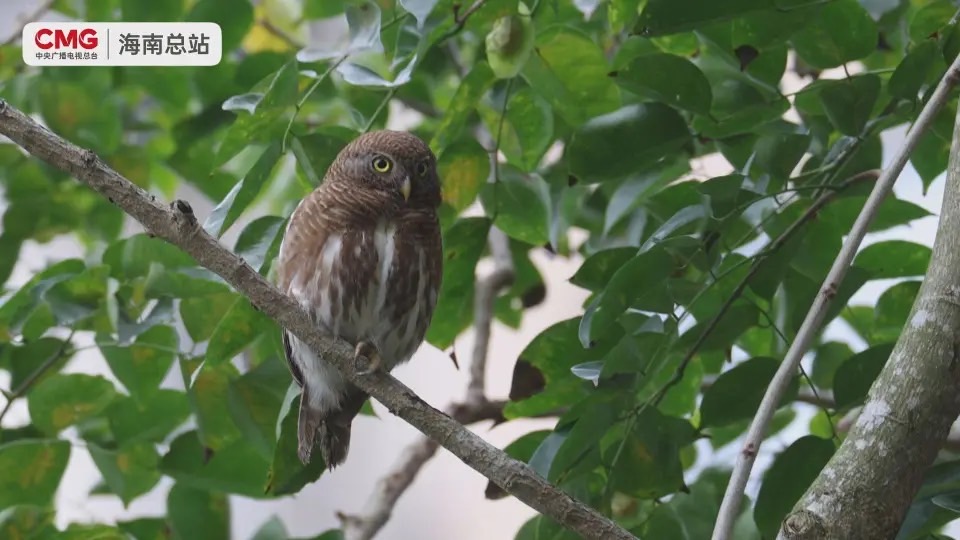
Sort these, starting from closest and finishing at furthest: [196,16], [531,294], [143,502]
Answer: [196,16]
[531,294]
[143,502]

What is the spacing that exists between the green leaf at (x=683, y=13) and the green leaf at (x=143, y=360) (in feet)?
2.72

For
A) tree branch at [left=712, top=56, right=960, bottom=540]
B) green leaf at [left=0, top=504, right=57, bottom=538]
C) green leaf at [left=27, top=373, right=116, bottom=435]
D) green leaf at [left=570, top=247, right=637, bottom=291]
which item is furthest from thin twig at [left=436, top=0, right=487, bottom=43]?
green leaf at [left=0, top=504, right=57, bottom=538]

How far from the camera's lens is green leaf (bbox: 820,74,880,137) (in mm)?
1417

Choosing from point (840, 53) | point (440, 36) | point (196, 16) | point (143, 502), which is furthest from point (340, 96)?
point (143, 502)

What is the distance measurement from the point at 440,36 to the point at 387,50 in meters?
0.20

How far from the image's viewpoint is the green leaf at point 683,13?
133 cm

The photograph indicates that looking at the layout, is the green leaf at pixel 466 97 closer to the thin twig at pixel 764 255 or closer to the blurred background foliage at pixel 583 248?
the blurred background foliage at pixel 583 248

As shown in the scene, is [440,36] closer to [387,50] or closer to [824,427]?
[387,50]

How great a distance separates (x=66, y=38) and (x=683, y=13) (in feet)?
4.07

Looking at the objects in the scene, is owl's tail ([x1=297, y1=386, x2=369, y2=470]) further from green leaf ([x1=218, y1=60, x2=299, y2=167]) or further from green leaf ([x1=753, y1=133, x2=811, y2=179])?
green leaf ([x1=753, y1=133, x2=811, y2=179])

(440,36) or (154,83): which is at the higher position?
Answer: (154,83)

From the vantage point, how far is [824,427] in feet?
6.51

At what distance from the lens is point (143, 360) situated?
1.73 metres

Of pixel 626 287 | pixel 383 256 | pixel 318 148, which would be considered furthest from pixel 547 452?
pixel 318 148
